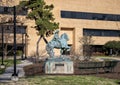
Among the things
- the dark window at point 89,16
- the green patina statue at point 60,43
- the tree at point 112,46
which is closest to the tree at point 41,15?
the dark window at point 89,16

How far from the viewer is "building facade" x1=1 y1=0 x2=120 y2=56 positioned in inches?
2874

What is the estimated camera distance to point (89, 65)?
1049 inches

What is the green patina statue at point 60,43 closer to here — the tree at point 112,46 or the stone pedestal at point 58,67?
the stone pedestal at point 58,67

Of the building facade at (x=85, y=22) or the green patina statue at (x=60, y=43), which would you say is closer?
the green patina statue at (x=60, y=43)

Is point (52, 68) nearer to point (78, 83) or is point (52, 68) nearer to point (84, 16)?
point (78, 83)

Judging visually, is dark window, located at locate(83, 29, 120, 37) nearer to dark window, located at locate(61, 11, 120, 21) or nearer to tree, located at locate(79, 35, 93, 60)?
dark window, located at locate(61, 11, 120, 21)

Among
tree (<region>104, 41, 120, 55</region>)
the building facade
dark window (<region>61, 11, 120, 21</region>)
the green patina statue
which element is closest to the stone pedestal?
the green patina statue

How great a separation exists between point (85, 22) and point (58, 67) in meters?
51.4

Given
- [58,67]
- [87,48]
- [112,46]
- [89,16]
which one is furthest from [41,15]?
[58,67]

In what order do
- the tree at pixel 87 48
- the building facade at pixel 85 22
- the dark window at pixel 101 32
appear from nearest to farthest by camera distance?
the tree at pixel 87 48 → the building facade at pixel 85 22 → the dark window at pixel 101 32

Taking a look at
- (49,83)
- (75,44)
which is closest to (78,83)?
(49,83)

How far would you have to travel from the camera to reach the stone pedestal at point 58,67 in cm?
2520

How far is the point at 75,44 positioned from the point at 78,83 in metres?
57.1

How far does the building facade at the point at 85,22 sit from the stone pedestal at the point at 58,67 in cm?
4452
